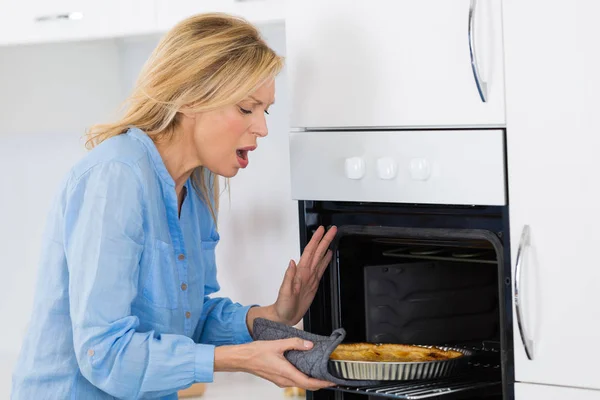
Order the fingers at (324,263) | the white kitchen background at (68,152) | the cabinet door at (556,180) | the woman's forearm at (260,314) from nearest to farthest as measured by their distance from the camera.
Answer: the cabinet door at (556,180) < the fingers at (324,263) < the woman's forearm at (260,314) < the white kitchen background at (68,152)

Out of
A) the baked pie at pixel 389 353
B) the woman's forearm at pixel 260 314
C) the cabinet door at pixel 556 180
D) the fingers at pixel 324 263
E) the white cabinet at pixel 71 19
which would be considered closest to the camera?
the cabinet door at pixel 556 180

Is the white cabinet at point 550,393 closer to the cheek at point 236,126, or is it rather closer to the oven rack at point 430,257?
the oven rack at point 430,257

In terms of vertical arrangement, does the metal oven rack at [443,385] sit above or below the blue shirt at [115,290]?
below

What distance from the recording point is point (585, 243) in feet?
4.40

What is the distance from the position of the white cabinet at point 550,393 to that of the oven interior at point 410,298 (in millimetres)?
197

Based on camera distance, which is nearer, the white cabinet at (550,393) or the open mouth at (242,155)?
the white cabinet at (550,393)

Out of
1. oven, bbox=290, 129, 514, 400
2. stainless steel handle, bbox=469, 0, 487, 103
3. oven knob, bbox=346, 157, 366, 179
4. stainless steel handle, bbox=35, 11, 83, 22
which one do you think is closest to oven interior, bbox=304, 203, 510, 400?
oven, bbox=290, 129, 514, 400

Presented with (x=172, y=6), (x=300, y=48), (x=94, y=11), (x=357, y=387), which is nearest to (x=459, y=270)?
Answer: (x=357, y=387)

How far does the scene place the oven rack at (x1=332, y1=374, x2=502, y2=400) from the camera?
145cm

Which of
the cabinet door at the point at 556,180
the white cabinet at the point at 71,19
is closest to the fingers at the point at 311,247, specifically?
the cabinet door at the point at 556,180

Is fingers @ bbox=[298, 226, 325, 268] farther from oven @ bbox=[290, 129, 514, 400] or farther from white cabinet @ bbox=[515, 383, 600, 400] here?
white cabinet @ bbox=[515, 383, 600, 400]

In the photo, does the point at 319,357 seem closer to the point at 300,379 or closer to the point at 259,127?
the point at 300,379

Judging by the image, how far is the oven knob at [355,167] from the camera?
5.00 ft

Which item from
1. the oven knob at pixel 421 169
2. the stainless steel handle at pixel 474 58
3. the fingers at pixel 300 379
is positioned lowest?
the fingers at pixel 300 379
